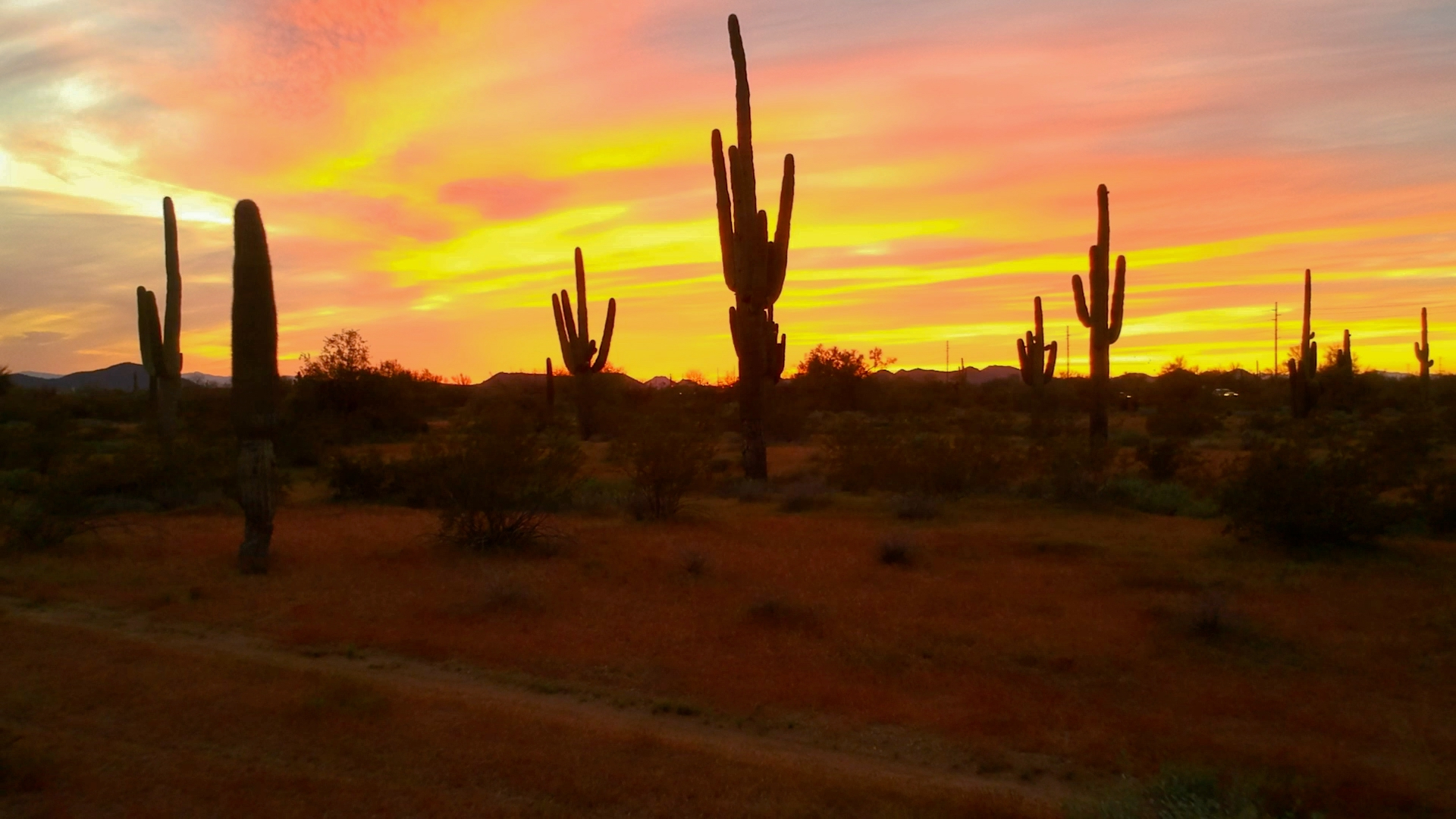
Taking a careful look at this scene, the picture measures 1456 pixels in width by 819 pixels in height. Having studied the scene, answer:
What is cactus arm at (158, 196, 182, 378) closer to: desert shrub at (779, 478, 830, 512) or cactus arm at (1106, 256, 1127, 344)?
desert shrub at (779, 478, 830, 512)

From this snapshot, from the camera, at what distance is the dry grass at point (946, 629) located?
7.66 metres

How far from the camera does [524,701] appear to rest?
8531 mm

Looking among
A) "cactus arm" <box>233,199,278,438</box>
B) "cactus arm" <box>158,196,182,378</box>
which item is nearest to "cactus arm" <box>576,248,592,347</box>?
"cactus arm" <box>158,196,182,378</box>

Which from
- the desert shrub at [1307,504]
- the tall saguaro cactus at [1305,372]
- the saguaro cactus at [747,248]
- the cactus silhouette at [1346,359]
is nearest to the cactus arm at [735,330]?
the saguaro cactus at [747,248]

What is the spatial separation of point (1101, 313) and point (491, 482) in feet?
56.5

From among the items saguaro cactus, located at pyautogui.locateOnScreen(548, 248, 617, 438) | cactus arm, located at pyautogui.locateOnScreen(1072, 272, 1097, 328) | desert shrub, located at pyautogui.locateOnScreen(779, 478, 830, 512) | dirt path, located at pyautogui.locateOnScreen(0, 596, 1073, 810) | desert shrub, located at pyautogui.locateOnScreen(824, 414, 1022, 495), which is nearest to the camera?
dirt path, located at pyautogui.locateOnScreen(0, 596, 1073, 810)

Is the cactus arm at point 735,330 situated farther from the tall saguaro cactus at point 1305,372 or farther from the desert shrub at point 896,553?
the tall saguaro cactus at point 1305,372

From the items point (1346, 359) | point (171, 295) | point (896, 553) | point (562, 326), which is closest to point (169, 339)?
point (171, 295)

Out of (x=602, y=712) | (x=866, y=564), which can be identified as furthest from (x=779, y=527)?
(x=602, y=712)

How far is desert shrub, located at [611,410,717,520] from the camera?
1812 cm

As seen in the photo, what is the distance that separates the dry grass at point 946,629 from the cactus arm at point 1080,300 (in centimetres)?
1086

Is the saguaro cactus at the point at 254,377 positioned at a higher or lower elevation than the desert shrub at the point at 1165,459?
higher

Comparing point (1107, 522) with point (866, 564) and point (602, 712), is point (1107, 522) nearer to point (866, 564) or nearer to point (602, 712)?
point (866, 564)

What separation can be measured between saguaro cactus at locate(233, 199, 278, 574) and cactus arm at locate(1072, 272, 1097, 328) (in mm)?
20054
